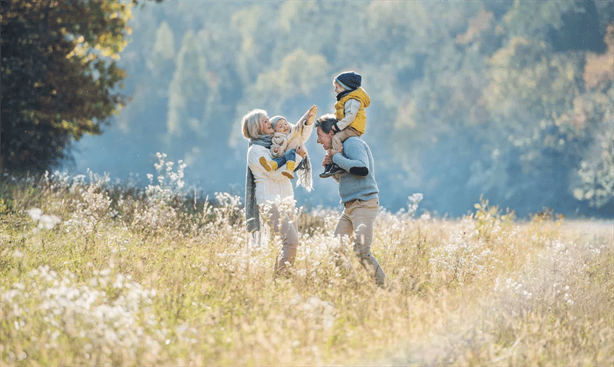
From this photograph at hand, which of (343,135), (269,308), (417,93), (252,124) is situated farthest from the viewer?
(417,93)

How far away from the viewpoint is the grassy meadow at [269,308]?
150 inches

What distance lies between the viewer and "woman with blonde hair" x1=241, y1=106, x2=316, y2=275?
235 inches

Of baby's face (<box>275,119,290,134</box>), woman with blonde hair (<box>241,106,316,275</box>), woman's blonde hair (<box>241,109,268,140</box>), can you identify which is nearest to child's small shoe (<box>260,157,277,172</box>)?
woman with blonde hair (<box>241,106,316,275</box>)

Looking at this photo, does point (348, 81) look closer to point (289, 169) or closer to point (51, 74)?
point (289, 169)

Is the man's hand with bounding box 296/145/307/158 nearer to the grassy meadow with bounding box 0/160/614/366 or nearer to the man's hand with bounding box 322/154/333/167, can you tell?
the man's hand with bounding box 322/154/333/167

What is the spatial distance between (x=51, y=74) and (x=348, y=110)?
1058 centimetres

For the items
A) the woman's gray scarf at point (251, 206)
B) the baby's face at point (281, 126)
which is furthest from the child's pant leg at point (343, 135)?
the woman's gray scarf at point (251, 206)

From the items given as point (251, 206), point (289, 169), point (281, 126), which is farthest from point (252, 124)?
point (251, 206)

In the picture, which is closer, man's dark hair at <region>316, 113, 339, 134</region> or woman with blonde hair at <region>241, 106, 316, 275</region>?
woman with blonde hair at <region>241, 106, 316, 275</region>

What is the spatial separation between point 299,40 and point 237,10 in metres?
13.9

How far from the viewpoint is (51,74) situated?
14102 millimetres

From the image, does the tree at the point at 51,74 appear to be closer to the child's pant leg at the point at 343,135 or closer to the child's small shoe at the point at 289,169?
the child's small shoe at the point at 289,169

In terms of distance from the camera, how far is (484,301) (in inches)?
193

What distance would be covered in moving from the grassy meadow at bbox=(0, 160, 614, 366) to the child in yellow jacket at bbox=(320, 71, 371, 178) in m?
1.18
